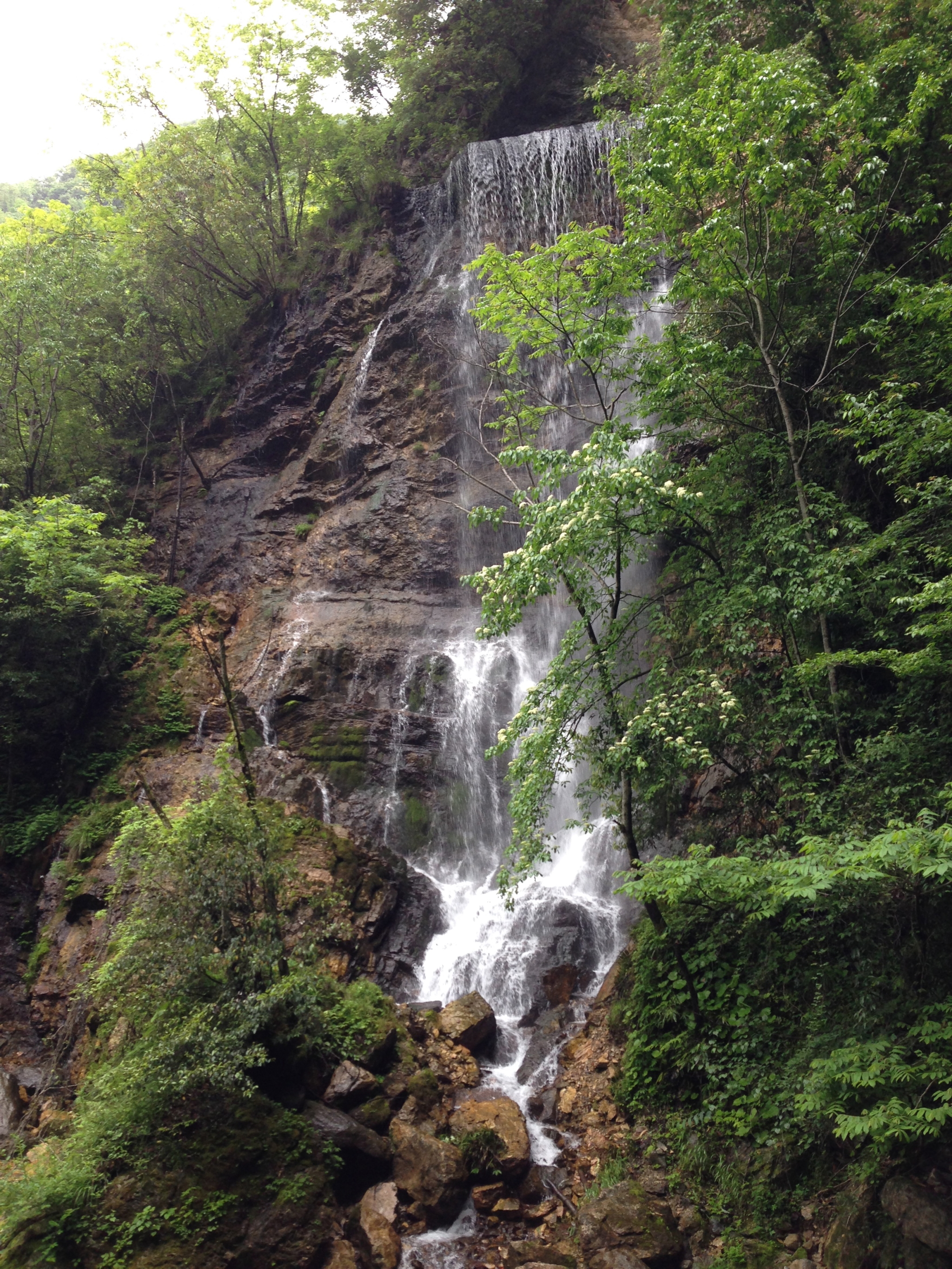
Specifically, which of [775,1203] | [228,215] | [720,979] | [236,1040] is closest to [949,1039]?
[775,1203]

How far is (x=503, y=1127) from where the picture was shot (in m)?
8.10

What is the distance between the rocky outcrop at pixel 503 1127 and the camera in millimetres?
7734

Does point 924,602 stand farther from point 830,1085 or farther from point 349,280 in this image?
point 349,280

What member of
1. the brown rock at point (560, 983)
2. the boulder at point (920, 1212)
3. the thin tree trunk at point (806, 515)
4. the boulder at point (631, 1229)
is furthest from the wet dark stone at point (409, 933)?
the thin tree trunk at point (806, 515)

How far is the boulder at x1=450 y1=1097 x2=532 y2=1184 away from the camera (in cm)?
773

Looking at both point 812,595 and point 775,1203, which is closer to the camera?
point 775,1203

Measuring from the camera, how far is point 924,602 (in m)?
5.96

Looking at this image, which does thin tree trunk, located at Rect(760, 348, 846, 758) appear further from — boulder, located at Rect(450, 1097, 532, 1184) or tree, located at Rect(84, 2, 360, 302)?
tree, located at Rect(84, 2, 360, 302)

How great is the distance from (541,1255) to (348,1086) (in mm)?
2592

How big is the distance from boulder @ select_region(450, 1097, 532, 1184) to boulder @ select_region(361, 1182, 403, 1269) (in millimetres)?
1003

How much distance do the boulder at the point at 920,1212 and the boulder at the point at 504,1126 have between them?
153 inches

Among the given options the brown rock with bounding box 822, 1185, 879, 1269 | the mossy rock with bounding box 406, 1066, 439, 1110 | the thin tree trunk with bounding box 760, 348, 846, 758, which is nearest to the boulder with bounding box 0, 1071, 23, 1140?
the mossy rock with bounding box 406, 1066, 439, 1110

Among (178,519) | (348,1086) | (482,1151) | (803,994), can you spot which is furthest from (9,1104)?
(178,519)

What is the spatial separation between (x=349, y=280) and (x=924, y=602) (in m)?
22.6
